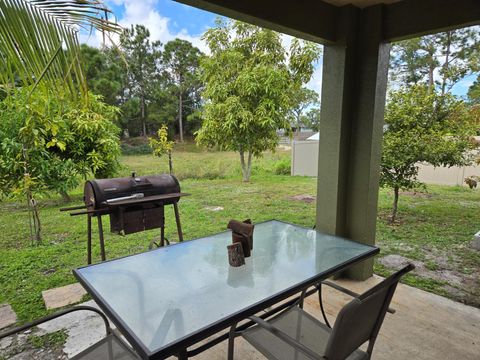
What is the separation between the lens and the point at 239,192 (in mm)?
6090

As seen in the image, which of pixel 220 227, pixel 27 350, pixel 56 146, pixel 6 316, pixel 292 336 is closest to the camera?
pixel 292 336

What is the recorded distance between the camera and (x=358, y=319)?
3.46 feet

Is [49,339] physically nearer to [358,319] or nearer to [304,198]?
[358,319]

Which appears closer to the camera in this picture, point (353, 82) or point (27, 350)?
point (27, 350)

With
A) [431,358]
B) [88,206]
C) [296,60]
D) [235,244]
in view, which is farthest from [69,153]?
[296,60]

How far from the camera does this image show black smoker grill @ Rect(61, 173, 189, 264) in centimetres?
221

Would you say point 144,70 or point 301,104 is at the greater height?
point 301,104

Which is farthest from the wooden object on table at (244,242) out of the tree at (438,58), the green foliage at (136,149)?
the tree at (438,58)

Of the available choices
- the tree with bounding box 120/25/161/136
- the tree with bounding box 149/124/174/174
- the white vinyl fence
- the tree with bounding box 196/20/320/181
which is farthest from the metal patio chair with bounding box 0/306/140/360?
→ the white vinyl fence

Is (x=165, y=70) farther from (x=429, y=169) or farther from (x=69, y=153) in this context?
(x=429, y=169)

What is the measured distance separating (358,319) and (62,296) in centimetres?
234

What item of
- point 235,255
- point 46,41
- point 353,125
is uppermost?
point 46,41

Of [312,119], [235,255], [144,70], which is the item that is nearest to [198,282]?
[235,255]

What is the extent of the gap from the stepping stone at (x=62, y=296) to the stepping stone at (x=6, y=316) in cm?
21
